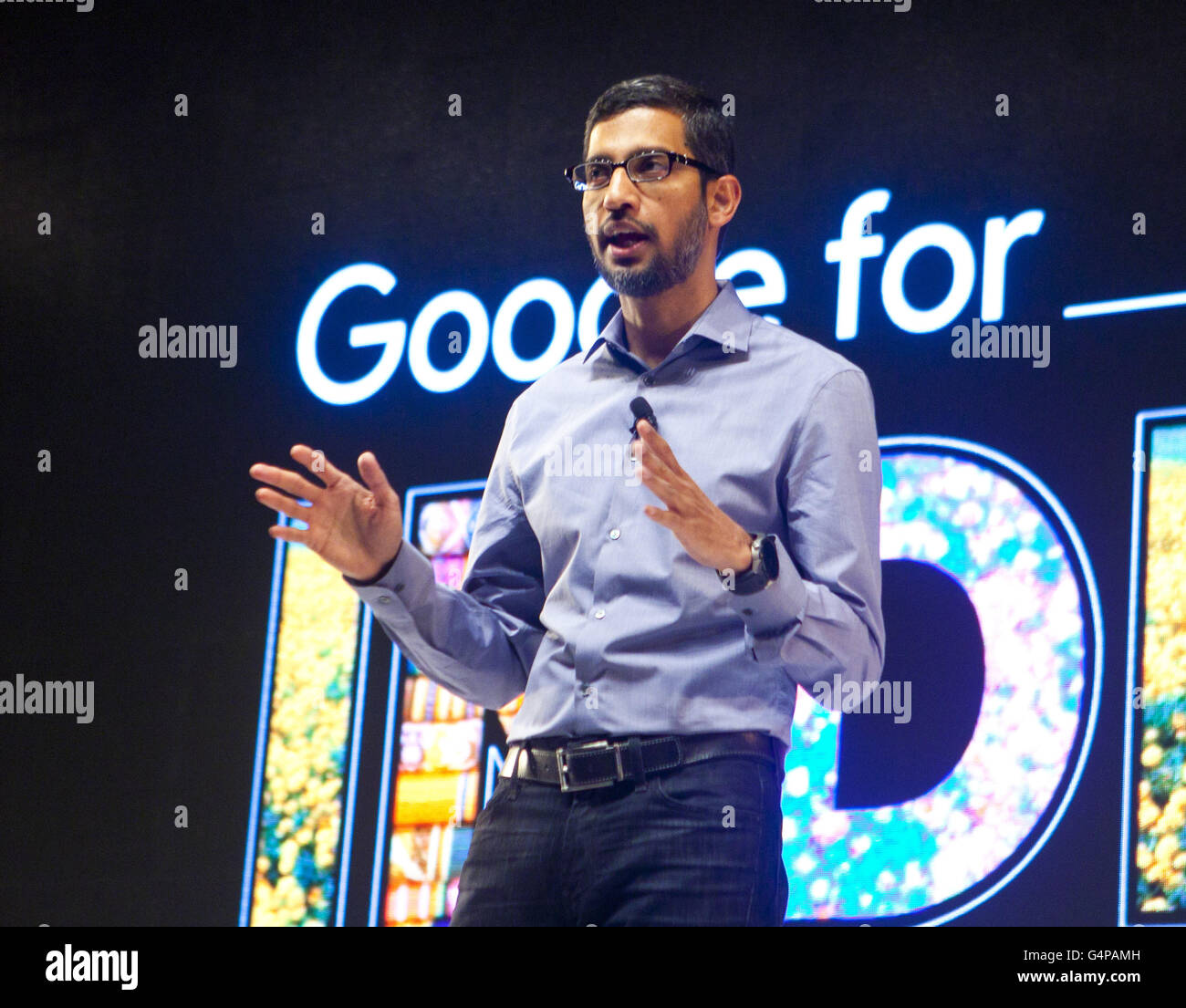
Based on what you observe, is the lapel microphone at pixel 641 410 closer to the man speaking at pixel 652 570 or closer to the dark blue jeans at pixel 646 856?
the man speaking at pixel 652 570

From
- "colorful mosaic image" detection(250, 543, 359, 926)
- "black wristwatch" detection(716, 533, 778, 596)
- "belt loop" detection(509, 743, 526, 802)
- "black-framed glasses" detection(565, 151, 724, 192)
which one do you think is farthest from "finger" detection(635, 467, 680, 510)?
"colorful mosaic image" detection(250, 543, 359, 926)

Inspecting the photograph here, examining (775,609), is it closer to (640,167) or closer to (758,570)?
(758,570)

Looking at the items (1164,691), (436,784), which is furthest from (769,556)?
(436,784)

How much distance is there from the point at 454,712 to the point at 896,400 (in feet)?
5.29

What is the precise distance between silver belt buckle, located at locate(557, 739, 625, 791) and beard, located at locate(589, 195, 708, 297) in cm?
67

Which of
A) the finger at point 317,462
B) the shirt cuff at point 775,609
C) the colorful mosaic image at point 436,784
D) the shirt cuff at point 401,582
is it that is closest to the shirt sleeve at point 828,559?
the shirt cuff at point 775,609

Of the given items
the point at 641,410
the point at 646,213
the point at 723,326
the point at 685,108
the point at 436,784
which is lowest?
the point at 436,784

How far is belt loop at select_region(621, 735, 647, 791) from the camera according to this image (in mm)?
1875

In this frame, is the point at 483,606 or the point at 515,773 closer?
the point at 515,773

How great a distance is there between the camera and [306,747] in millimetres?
4684

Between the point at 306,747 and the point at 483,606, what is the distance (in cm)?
267

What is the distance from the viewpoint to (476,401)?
4.68 metres

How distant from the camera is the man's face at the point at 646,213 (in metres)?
2.17

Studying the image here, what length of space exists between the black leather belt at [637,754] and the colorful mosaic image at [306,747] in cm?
283
